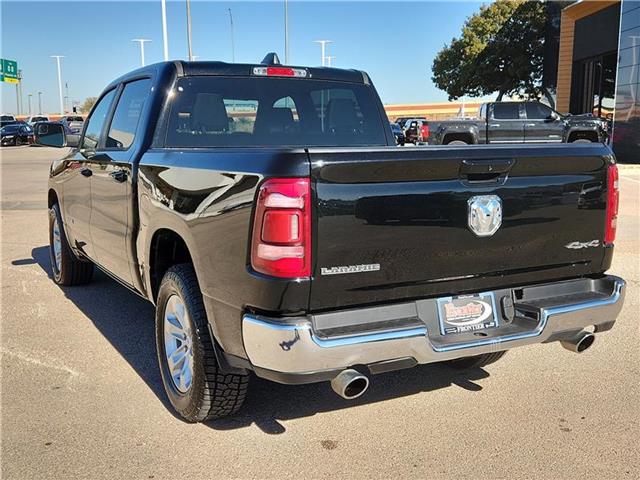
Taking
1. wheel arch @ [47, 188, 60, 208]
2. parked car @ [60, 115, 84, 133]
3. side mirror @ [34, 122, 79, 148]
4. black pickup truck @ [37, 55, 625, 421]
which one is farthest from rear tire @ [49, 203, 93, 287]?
black pickup truck @ [37, 55, 625, 421]

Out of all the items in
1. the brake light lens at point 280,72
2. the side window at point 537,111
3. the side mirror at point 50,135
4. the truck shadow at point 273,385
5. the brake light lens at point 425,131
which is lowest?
the truck shadow at point 273,385

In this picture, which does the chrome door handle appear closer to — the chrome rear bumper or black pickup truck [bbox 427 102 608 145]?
the chrome rear bumper

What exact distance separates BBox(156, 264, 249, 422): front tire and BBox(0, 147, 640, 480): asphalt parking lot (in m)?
0.14

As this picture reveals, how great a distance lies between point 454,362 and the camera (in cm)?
432

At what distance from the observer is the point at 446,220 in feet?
9.79

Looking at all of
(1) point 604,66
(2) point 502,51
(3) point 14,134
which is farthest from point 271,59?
(3) point 14,134

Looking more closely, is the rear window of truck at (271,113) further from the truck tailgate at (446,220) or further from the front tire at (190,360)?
the truck tailgate at (446,220)

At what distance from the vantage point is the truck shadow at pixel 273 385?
361cm

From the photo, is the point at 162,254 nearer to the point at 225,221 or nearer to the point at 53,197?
the point at 225,221

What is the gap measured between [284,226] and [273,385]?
5.42 feet

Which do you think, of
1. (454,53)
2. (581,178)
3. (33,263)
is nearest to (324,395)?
(581,178)

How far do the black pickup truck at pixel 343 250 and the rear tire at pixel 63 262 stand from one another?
2.09m

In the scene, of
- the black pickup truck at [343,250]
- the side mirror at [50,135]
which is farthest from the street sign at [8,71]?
the black pickup truck at [343,250]

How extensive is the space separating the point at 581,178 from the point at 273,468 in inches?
84.8
